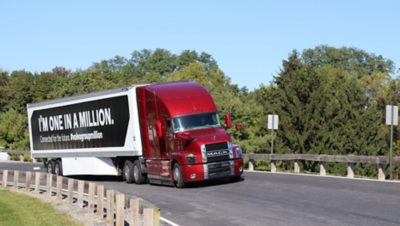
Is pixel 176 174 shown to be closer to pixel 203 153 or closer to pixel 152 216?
pixel 203 153

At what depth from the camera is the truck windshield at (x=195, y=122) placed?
24.8 meters

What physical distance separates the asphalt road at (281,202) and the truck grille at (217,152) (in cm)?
94

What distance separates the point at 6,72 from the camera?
412 feet

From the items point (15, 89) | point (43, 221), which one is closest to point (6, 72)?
point (15, 89)

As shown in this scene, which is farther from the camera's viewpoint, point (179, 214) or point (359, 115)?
point (359, 115)

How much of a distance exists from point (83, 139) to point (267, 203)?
15422 mm

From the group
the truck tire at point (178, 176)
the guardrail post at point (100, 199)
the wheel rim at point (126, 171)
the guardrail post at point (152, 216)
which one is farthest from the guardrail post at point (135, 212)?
the wheel rim at point (126, 171)

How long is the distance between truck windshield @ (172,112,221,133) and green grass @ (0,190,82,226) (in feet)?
17.3

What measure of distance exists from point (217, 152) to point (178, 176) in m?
1.56

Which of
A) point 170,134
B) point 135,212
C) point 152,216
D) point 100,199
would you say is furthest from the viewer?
point 170,134

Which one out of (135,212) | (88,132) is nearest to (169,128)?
(88,132)

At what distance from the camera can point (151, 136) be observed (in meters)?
26.2

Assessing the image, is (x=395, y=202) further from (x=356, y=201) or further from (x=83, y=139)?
(x=83, y=139)

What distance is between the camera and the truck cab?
24.0 metres
